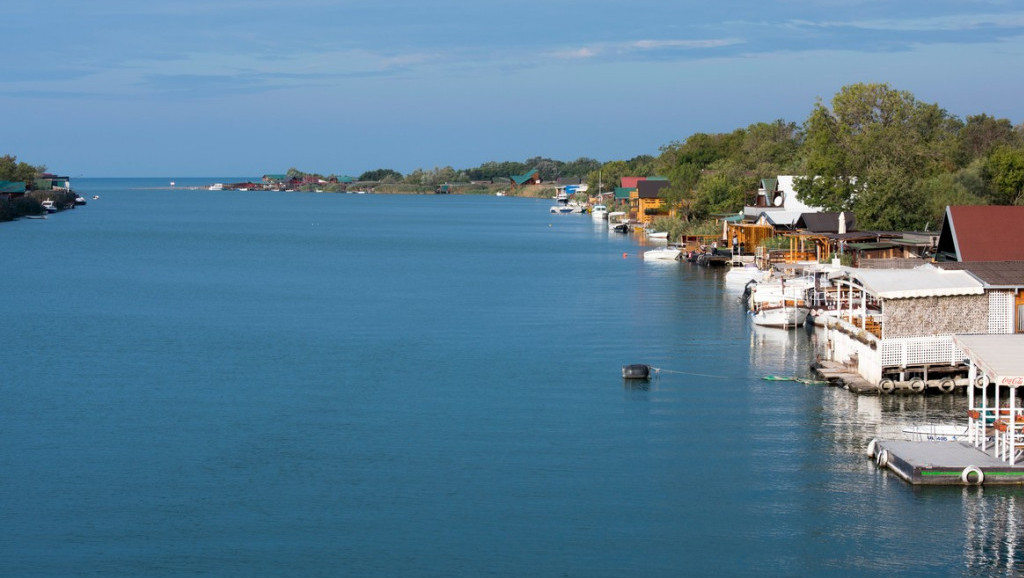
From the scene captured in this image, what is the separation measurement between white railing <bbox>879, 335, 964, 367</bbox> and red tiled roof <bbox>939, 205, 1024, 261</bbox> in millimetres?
7306

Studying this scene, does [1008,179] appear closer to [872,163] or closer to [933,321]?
[872,163]

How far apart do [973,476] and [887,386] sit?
347 inches

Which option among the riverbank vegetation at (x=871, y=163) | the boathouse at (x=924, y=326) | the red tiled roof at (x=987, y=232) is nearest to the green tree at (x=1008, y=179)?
the riverbank vegetation at (x=871, y=163)

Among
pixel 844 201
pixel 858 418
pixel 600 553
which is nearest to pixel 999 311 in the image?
pixel 858 418

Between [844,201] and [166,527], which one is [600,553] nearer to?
[166,527]

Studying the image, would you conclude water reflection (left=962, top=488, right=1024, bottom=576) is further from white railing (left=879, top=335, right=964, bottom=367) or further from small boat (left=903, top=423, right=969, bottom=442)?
white railing (left=879, top=335, right=964, bottom=367)

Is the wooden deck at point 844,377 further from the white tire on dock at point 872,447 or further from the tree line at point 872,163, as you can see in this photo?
the tree line at point 872,163

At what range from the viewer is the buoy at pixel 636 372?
113ft

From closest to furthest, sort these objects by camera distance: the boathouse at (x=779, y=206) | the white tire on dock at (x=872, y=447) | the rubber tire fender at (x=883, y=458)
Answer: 1. the rubber tire fender at (x=883, y=458)
2. the white tire on dock at (x=872, y=447)
3. the boathouse at (x=779, y=206)

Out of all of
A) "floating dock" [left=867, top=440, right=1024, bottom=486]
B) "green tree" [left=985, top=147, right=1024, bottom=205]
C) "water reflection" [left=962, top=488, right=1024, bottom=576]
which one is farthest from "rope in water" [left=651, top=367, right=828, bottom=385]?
"green tree" [left=985, top=147, right=1024, bottom=205]

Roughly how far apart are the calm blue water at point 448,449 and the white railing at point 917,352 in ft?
3.93

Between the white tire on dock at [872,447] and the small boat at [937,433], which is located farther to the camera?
the small boat at [937,433]

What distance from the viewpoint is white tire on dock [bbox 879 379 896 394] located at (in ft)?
104

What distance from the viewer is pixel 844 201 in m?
66.1
